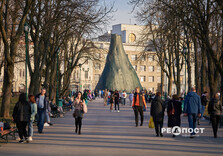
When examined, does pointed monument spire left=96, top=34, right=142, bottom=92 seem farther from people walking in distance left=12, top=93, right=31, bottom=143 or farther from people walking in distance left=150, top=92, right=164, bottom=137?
people walking in distance left=12, top=93, right=31, bottom=143

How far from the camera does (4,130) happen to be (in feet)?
44.9

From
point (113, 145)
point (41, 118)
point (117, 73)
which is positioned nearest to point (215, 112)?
point (113, 145)

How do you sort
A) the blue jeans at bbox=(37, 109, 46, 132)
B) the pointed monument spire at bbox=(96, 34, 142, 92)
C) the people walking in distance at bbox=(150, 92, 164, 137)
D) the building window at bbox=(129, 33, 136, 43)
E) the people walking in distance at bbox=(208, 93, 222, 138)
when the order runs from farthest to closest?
the building window at bbox=(129, 33, 136, 43) → the pointed monument spire at bbox=(96, 34, 142, 92) → the blue jeans at bbox=(37, 109, 46, 132) → the people walking in distance at bbox=(150, 92, 164, 137) → the people walking in distance at bbox=(208, 93, 222, 138)

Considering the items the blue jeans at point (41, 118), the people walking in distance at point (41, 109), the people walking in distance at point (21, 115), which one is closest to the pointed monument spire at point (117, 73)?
the people walking in distance at point (41, 109)

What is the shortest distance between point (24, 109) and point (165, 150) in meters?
4.72

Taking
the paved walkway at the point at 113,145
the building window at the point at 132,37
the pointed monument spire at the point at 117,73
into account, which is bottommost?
the paved walkway at the point at 113,145

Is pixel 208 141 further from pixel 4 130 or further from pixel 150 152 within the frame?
pixel 4 130

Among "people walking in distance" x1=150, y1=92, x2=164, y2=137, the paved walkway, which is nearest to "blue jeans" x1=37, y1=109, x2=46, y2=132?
the paved walkway

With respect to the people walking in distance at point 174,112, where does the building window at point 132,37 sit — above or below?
above

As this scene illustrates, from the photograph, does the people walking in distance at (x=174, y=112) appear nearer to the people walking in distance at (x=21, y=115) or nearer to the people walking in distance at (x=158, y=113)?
the people walking in distance at (x=158, y=113)

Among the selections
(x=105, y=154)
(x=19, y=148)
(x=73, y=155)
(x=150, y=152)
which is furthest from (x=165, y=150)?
(x=19, y=148)

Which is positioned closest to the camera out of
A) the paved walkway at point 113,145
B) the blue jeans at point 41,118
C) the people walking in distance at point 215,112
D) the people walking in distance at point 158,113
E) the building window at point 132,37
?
the paved walkway at point 113,145

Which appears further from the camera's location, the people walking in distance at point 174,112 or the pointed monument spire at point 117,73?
the pointed monument spire at point 117,73

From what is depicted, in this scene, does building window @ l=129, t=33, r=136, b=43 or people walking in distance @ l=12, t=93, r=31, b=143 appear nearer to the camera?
people walking in distance @ l=12, t=93, r=31, b=143
